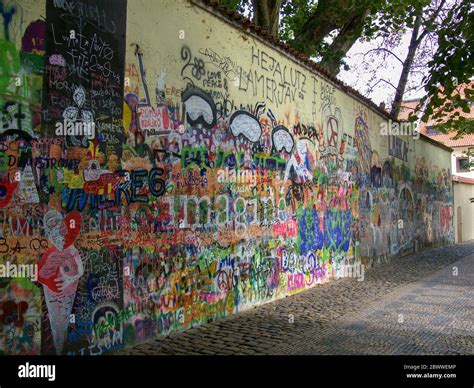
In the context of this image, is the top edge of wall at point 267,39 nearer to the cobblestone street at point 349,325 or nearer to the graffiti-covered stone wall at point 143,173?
the graffiti-covered stone wall at point 143,173

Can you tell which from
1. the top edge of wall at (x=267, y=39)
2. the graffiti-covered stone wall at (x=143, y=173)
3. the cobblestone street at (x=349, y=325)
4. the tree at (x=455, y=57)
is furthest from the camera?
the tree at (x=455, y=57)

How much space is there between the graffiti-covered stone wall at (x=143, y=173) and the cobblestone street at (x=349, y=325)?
0.38 metres

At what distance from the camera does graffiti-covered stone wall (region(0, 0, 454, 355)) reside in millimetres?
4527

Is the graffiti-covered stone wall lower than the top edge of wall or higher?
lower

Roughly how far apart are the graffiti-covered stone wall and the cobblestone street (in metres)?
0.38

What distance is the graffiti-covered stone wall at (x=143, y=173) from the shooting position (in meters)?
4.53

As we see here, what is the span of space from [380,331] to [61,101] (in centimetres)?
458

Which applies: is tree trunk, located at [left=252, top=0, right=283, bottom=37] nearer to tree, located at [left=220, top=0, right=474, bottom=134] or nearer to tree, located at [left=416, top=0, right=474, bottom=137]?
tree, located at [left=220, top=0, right=474, bottom=134]

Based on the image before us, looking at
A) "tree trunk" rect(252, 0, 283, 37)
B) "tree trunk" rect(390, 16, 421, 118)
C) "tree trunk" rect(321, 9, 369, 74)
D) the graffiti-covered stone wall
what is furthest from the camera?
"tree trunk" rect(390, 16, 421, 118)

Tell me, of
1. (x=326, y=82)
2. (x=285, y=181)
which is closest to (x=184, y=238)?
(x=285, y=181)

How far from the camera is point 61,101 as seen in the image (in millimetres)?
4859

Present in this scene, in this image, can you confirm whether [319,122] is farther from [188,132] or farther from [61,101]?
[61,101]

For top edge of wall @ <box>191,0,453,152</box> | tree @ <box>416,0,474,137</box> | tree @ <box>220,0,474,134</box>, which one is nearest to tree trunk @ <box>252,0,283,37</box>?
tree @ <box>220,0,474,134</box>

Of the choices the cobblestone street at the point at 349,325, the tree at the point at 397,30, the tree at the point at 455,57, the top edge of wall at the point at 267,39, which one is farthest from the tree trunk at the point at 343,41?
the cobblestone street at the point at 349,325
